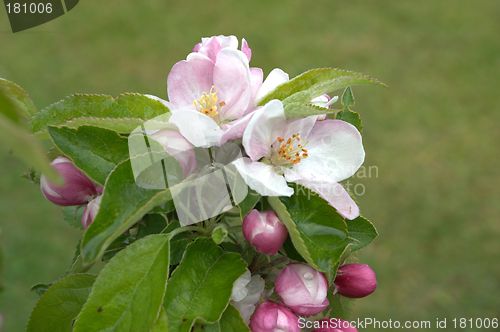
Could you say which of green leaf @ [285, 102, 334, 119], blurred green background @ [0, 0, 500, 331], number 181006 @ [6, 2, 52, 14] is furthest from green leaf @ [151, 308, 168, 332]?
blurred green background @ [0, 0, 500, 331]

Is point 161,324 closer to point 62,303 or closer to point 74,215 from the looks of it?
Result: point 62,303

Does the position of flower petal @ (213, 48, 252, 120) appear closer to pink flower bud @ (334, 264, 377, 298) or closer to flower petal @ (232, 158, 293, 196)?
flower petal @ (232, 158, 293, 196)

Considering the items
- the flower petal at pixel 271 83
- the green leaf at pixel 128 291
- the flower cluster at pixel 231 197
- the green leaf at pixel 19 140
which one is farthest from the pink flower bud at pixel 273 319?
the green leaf at pixel 19 140

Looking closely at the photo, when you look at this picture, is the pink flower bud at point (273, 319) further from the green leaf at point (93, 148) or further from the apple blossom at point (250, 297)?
the green leaf at point (93, 148)

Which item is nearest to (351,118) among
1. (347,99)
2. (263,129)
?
(347,99)

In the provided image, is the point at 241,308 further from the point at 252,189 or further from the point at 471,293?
the point at 471,293
